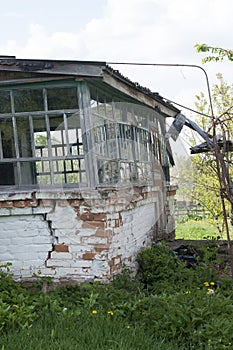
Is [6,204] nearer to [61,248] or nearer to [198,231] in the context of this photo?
[61,248]

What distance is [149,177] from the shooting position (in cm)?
873

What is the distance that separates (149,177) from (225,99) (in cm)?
597

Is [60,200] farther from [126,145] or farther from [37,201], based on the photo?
[126,145]

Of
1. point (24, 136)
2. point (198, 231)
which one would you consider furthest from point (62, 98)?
point (198, 231)

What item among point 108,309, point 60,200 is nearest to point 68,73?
point 60,200

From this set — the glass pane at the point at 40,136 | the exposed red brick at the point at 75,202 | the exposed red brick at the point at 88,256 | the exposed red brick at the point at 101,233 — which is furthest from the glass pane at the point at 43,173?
the exposed red brick at the point at 88,256

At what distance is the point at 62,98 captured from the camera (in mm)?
5930

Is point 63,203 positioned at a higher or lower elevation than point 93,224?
higher

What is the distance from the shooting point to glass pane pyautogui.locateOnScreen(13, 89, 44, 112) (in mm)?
5977

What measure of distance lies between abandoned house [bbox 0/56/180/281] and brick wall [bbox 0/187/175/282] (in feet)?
0.04

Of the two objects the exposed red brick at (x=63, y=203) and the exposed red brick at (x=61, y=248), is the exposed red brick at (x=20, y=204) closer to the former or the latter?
the exposed red brick at (x=63, y=203)

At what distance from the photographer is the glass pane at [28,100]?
5.98 meters

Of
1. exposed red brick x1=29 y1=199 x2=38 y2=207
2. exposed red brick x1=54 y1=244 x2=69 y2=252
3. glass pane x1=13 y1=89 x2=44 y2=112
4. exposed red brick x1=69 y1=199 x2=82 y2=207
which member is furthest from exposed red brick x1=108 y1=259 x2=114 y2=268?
glass pane x1=13 y1=89 x2=44 y2=112

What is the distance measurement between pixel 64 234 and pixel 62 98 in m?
1.77
